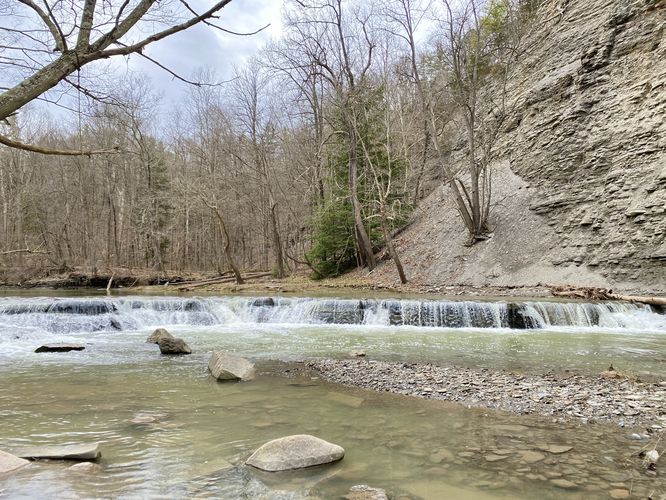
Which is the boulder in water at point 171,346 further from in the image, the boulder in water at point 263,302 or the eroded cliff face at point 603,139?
the eroded cliff face at point 603,139

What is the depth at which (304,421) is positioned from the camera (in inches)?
187

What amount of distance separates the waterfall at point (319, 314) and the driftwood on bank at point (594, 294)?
369mm

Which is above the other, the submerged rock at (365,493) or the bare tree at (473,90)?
the bare tree at (473,90)

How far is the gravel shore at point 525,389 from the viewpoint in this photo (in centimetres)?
475

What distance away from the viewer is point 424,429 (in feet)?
14.4

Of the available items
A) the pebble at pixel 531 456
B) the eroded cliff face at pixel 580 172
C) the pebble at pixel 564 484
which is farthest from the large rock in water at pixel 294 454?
the eroded cliff face at pixel 580 172

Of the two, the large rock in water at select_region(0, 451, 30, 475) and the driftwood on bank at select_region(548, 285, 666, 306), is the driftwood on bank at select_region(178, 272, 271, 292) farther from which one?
the large rock in water at select_region(0, 451, 30, 475)

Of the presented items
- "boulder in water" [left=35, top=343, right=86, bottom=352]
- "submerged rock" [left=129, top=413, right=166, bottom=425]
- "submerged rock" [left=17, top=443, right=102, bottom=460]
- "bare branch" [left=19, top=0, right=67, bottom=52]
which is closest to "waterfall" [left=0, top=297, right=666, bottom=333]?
"boulder in water" [left=35, top=343, right=86, bottom=352]

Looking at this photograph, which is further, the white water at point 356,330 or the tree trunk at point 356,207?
the tree trunk at point 356,207

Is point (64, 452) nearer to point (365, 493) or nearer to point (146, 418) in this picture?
point (146, 418)

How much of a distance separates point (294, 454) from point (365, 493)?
0.74 meters

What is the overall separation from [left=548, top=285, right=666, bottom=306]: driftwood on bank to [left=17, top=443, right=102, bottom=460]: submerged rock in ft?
43.2

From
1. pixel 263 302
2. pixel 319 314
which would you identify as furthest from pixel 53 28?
pixel 263 302

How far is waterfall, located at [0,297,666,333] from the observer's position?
11.7 metres
